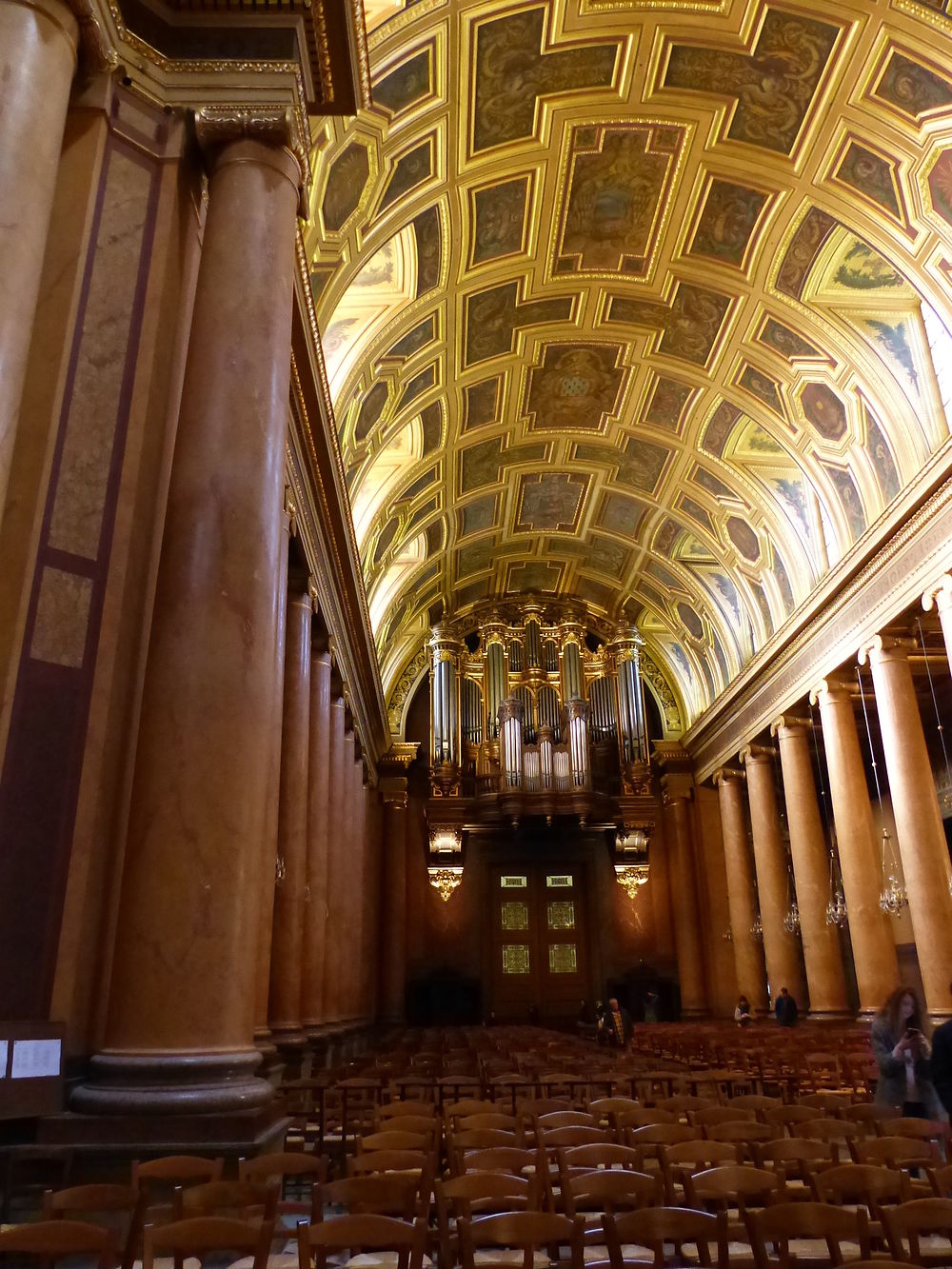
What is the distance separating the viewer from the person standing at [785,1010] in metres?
17.0

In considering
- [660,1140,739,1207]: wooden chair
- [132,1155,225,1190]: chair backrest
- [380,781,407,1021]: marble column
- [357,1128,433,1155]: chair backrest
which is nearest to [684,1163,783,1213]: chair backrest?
[660,1140,739,1207]: wooden chair

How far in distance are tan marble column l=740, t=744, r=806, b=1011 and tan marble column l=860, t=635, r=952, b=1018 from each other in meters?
5.69

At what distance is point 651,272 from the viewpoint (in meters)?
14.5

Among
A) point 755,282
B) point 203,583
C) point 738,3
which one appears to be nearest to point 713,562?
point 755,282

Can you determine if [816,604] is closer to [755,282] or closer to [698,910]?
[755,282]

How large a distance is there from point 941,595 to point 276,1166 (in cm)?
1118

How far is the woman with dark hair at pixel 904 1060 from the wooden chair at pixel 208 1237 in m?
4.86

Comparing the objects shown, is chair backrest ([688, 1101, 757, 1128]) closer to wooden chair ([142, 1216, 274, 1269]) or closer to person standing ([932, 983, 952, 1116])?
person standing ([932, 983, 952, 1116])

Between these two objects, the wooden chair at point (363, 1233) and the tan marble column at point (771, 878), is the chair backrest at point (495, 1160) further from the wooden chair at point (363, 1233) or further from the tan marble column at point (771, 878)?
the tan marble column at point (771, 878)

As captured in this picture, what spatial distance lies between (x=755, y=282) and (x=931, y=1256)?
42.4 feet

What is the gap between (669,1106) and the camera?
5.88m

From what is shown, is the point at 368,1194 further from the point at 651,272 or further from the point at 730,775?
the point at 730,775

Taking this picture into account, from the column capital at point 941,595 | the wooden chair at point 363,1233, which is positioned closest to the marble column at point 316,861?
the column capital at point 941,595

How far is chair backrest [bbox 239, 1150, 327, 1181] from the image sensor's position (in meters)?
3.94
